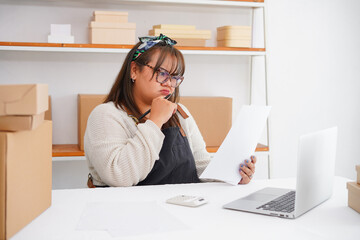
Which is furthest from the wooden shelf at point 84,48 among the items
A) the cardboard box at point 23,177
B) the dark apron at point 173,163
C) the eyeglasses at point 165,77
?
the cardboard box at point 23,177

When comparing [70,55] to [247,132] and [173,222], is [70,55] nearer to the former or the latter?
[247,132]

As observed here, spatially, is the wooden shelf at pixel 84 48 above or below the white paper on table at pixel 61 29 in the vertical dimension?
below

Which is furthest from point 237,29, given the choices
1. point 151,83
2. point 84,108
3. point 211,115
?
point 151,83

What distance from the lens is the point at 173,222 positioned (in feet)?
4.06

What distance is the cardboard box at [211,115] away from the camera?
10.2 ft

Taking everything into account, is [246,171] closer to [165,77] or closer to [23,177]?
[165,77]

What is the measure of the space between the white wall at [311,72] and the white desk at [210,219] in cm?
200

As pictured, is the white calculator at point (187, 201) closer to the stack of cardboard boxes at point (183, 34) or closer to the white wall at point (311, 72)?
the stack of cardboard boxes at point (183, 34)

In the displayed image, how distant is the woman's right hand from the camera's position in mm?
1869

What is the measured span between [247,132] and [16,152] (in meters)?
0.84

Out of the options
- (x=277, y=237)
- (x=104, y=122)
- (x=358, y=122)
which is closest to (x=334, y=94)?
(x=358, y=122)

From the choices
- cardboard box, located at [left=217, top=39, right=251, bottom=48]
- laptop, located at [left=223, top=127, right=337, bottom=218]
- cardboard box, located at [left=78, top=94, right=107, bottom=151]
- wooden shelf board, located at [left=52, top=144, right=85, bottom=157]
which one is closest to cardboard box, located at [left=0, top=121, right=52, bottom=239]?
laptop, located at [left=223, top=127, right=337, bottom=218]

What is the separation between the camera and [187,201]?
1413 millimetres

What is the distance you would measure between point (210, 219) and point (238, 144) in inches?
18.8
